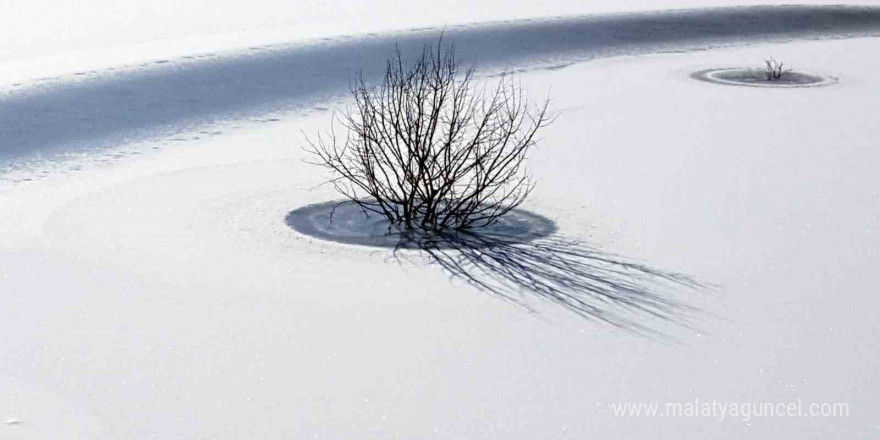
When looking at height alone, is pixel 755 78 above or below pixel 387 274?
below

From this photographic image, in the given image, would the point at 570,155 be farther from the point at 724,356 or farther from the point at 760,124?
the point at 724,356

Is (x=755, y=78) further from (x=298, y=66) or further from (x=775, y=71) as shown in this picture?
(x=298, y=66)

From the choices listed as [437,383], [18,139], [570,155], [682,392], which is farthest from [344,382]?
[18,139]

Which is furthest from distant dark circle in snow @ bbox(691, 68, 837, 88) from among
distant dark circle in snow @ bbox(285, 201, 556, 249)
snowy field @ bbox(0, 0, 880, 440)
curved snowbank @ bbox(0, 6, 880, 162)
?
distant dark circle in snow @ bbox(285, 201, 556, 249)

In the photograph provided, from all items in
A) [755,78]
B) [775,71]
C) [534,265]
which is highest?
[534,265]

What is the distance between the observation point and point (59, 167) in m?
13.5

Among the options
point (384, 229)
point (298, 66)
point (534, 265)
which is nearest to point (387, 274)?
point (534, 265)

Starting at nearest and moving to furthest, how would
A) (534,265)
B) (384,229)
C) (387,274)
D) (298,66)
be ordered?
(387,274) → (534,265) → (384,229) → (298,66)

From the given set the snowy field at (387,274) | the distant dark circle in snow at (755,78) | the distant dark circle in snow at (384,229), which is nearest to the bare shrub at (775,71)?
the distant dark circle in snow at (755,78)

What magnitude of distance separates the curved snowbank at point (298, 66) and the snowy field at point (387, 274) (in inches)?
3.2

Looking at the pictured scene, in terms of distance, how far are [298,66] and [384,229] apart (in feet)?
32.1

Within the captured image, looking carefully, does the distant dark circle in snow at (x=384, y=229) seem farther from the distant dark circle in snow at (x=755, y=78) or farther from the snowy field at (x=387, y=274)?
the distant dark circle in snow at (x=755, y=78)

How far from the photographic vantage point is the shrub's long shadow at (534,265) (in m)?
8.68

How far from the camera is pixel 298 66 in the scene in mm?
19844
